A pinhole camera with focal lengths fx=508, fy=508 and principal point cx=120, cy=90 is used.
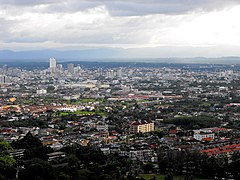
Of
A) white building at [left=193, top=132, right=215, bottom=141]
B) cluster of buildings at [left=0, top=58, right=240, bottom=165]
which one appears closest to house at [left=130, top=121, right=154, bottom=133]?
cluster of buildings at [left=0, top=58, right=240, bottom=165]

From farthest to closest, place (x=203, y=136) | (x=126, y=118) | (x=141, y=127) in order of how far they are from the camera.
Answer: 1. (x=126, y=118)
2. (x=141, y=127)
3. (x=203, y=136)

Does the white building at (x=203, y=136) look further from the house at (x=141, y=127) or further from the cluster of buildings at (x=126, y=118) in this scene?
the house at (x=141, y=127)

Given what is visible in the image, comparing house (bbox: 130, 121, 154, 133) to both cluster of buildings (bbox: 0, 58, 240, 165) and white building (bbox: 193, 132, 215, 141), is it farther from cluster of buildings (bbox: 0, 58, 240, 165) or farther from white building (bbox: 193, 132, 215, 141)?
white building (bbox: 193, 132, 215, 141)

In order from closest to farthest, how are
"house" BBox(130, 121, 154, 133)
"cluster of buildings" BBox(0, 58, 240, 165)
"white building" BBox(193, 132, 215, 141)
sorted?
1. "cluster of buildings" BBox(0, 58, 240, 165)
2. "white building" BBox(193, 132, 215, 141)
3. "house" BBox(130, 121, 154, 133)

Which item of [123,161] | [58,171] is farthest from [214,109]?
[58,171]

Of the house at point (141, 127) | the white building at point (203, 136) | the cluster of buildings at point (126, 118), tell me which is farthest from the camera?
the house at point (141, 127)

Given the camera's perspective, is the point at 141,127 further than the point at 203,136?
Yes

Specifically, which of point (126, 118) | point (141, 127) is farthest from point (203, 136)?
point (126, 118)

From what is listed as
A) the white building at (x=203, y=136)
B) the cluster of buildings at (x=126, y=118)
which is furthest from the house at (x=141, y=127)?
the white building at (x=203, y=136)

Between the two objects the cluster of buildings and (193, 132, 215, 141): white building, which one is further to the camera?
(193, 132, 215, 141): white building

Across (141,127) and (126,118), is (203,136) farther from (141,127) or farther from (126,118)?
(126,118)

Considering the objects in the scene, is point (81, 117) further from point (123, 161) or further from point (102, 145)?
point (123, 161)
